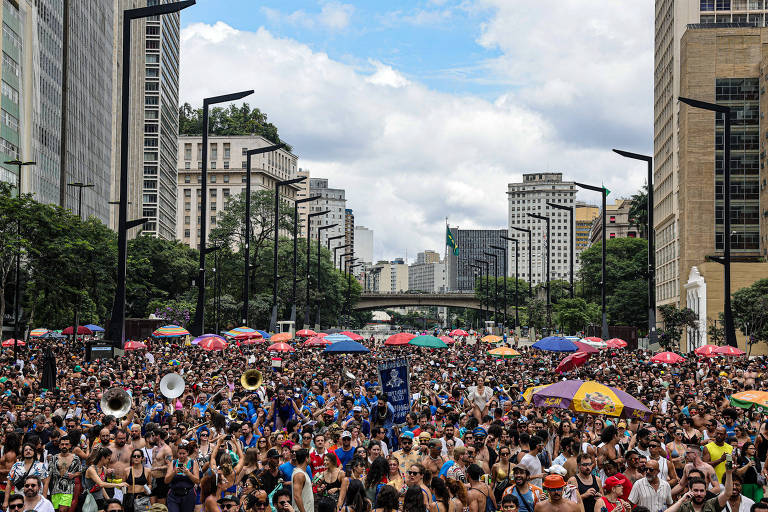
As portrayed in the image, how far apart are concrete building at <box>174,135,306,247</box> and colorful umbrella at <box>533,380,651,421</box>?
146 m

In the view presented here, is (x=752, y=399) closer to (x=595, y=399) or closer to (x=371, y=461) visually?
(x=595, y=399)

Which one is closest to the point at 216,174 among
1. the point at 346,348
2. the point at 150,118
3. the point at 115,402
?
the point at 150,118

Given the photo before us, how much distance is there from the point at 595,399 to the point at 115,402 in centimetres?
711

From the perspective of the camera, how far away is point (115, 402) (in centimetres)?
1470

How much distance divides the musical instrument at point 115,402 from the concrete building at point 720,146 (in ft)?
214

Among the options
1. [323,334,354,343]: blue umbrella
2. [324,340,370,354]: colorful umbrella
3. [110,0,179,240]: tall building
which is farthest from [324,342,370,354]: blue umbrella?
[110,0,179,240]: tall building

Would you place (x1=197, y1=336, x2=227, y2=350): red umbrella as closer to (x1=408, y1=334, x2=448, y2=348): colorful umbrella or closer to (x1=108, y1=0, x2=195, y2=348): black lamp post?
(x1=108, y1=0, x2=195, y2=348): black lamp post

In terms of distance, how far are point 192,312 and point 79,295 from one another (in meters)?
28.7

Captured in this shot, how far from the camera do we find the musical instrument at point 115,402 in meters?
14.6

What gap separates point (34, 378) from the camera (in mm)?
24734

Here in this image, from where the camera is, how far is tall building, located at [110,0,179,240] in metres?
109

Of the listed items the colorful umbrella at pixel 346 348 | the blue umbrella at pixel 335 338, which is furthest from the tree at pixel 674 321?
the colorful umbrella at pixel 346 348

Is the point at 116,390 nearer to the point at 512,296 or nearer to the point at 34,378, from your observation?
the point at 34,378

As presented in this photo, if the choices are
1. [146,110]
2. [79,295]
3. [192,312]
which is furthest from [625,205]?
[79,295]
